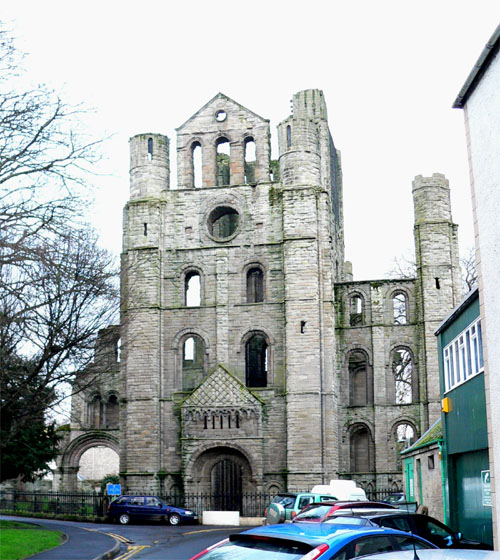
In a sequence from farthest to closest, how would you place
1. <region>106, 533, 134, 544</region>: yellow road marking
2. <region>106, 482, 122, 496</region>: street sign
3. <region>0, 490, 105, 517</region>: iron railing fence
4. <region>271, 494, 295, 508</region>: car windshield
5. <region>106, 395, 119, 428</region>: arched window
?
<region>106, 395, 119, 428</region>: arched window < <region>0, 490, 105, 517</region>: iron railing fence < <region>106, 482, 122, 496</region>: street sign < <region>271, 494, 295, 508</region>: car windshield < <region>106, 533, 134, 544</region>: yellow road marking

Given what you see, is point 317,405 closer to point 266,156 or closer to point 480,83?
point 266,156

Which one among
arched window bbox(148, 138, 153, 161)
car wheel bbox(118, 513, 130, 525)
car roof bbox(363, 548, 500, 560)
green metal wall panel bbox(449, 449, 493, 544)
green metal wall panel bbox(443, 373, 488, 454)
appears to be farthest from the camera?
arched window bbox(148, 138, 153, 161)

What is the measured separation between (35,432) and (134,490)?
28.0ft

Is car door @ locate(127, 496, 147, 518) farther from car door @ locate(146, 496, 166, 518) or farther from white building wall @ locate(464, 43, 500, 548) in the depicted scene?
white building wall @ locate(464, 43, 500, 548)

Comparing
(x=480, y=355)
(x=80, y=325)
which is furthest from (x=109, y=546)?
(x=480, y=355)

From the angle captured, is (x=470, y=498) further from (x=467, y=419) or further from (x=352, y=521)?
(x=352, y=521)

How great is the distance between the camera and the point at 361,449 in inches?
1829

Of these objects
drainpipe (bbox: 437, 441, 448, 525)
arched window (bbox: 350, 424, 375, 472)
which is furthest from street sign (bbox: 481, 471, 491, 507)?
arched window (bbox: 350, 424, 375, 472)

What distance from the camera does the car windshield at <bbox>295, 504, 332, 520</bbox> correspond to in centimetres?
1784

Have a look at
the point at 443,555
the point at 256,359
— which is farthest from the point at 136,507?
the point at 443,555

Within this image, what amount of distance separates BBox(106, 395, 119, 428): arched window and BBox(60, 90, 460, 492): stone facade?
9.23ft

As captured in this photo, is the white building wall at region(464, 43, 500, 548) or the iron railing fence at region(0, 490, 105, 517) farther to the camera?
the iron railing fence at region(0, 490, 105, 517)

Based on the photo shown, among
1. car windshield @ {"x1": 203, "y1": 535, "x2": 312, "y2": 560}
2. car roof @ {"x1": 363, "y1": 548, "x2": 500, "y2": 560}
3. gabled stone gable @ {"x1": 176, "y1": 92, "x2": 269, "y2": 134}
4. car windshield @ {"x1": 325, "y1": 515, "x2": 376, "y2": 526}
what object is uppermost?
gabled stone gable @ {"x1": 176, "y1": 92, "x2": 269, "y2": 134}

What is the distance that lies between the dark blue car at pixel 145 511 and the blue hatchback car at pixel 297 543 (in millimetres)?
29364
